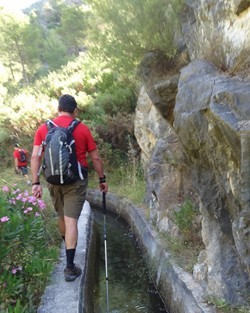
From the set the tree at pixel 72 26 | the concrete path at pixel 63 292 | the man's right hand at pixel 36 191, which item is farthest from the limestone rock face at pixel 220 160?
the tree at pixel 72 26

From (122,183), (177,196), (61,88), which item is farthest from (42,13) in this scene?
(177,196)

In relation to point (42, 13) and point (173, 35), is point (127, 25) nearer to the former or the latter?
point (173, 35)

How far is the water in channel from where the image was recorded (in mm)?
5410

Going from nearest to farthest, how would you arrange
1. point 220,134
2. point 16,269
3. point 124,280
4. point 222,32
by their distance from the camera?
point 220,134
point 16,269
point 222,32
point 124,280

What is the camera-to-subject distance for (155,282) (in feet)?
19.2

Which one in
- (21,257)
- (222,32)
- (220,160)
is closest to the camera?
(220,160)

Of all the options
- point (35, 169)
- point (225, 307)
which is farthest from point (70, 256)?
point (225, 307)

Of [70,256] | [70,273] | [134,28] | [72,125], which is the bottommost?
[70,273]

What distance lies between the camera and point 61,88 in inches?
710

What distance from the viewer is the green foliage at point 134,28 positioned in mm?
6684

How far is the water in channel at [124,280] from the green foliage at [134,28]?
11.3ft

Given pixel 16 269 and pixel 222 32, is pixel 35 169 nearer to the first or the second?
pixel 16 269

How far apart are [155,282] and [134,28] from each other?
4.17 m

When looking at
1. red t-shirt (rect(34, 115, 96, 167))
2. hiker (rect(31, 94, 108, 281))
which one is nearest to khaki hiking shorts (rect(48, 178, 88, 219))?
hiker (rect(31, 94, 108, 281))
